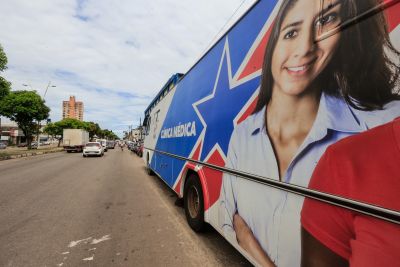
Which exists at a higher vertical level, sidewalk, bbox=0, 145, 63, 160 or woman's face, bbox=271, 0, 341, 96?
woman's face, bbox=271, 0, 341, 96

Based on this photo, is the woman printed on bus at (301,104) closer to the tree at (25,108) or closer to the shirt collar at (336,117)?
the shirt collar at (336,117)

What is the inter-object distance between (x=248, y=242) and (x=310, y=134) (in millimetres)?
1575

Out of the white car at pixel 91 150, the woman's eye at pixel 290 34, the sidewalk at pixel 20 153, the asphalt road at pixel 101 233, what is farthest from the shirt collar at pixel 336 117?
the sidewalk at pixel 20 153

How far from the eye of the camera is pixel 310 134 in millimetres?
2379

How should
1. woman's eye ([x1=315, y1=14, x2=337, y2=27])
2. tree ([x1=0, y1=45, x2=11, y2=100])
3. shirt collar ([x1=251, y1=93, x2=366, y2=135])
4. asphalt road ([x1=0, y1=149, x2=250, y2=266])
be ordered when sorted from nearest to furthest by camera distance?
1. shirt collar ([x1=251, y1=93, x2=366, y2=135])
2. woman's eye ([x1=315, y1=14, x2=337, y2=27])
3. asphalt road ([x1=0, y1=149, x2=250, y2=266])
4. tree ([x1=0, y1=45, x2=11, y2=100])

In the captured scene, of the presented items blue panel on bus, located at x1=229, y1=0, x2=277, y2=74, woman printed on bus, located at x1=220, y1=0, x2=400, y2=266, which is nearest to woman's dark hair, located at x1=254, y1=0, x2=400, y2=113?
woman printed on bus, located at x1=220, y1=0, x2=400, y2=266

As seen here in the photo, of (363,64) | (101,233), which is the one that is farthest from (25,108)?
(363,64)

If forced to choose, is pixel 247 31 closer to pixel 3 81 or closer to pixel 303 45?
pixel 303 45

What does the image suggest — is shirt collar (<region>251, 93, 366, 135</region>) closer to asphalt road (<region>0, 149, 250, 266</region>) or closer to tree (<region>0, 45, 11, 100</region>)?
asphalt road (<region>0, 149, 250, 266</region>)

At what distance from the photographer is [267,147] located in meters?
3.03

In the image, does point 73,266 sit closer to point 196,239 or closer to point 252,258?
point 196,239

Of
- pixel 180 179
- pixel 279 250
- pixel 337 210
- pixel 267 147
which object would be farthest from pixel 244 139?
pixel 180 179

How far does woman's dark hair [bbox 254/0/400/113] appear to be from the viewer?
5.88 feet

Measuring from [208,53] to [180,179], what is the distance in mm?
2745
